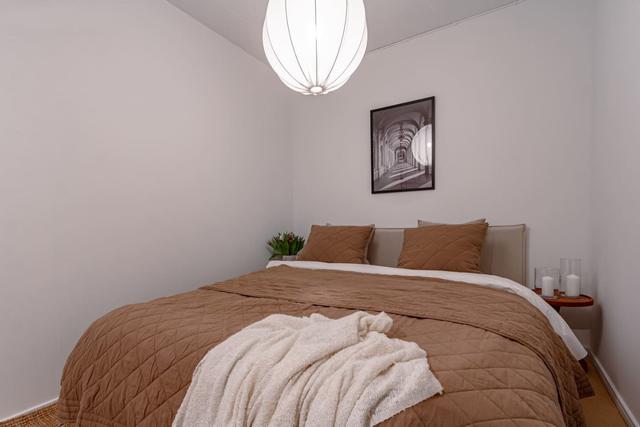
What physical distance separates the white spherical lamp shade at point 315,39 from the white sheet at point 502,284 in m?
1.29

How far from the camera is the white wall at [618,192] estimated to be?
1.51 meters

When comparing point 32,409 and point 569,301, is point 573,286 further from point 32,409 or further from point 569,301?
point 32,409

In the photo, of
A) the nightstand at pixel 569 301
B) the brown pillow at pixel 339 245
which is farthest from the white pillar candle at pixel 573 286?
the brown pillow at pixel 339 245

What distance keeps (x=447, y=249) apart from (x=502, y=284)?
458 millimetres

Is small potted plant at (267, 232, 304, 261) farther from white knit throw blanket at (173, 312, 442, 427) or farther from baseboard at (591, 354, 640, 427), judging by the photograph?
baseboard at (591, 354, 640, 427)

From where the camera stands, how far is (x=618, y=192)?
1714 mm

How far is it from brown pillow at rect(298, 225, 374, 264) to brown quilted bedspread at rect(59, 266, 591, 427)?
0.91 m

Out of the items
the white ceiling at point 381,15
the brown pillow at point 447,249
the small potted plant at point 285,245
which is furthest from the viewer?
the small potted plant at point 285,245

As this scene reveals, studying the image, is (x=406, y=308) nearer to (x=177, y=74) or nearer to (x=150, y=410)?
(x=150, y=410)

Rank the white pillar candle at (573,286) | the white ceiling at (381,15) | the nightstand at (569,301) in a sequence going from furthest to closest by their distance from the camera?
the white ceiling at (381,15), the white pillar candle at (573,286), the nightstand at (569,301)

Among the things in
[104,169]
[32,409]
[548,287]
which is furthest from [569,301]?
[32,409]

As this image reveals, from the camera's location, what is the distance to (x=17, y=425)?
1.65 m

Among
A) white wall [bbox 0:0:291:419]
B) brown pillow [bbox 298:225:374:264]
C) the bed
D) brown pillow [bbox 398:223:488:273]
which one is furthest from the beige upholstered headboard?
white wall [bbox 0:0:291:419]

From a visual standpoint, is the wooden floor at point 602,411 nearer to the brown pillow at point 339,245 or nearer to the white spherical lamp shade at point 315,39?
the brown pillow at point 339,245
